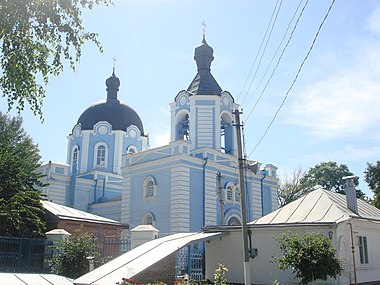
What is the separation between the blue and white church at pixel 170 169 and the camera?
26234 millimetres

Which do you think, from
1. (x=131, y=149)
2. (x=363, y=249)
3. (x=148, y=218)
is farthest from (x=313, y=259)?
(x=131, y=149)

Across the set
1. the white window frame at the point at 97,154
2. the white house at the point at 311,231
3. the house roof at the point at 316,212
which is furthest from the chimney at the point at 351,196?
the white window frame at the point at 97,154

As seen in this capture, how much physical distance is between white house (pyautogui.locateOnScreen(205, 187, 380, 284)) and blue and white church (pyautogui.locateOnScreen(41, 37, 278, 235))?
6.82 metres

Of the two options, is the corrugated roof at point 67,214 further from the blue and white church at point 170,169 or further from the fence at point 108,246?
the blue and white church at point 170,169

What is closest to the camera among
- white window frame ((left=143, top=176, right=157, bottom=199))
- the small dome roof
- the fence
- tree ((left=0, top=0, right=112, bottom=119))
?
tree ((left=0, top=0, right=112, bottom=119))

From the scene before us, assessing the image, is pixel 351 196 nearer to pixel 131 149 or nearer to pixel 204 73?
pixel 204 73

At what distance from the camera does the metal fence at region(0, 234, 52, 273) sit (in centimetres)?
1575

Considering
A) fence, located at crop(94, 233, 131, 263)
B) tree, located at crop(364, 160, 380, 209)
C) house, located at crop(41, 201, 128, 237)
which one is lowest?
fence, located at crop(94, 233, 131, 263)

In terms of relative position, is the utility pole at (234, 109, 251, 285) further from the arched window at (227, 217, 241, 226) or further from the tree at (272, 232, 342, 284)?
the arched window at (227, 217, 241, 226)

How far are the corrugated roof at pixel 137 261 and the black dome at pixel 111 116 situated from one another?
22.4m

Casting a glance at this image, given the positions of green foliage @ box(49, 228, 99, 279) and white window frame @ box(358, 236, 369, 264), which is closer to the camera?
green foliage @ box(49, 228, 99, 279)

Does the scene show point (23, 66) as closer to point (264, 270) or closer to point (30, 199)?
point (30, 199)

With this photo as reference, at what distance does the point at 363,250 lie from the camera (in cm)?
1638

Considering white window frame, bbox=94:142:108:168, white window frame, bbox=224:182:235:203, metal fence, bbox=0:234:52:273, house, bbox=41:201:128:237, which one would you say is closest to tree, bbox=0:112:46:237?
house, bbox=41:201:128:237
